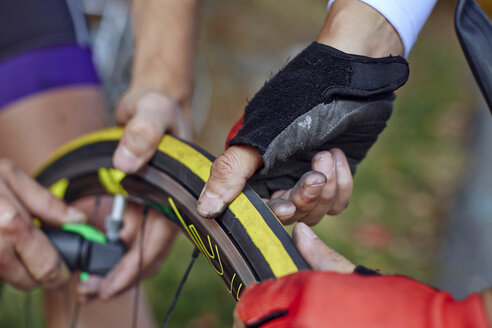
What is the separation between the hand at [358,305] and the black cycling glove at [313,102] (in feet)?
0.61

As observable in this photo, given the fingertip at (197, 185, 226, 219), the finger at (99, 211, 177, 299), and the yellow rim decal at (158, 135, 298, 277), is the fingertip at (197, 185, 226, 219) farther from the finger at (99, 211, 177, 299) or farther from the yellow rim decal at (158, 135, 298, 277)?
Answer: the finger at (99, 211, 177, 299)

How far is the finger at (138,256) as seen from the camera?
35.9 inches

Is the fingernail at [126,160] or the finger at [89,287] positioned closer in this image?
the fingernail at [126,160]

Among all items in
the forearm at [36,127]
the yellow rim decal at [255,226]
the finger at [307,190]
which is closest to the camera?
the yellow rim decal at [255,226]

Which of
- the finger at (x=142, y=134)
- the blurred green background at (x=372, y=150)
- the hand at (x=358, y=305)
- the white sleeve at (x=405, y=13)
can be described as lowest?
the blurred green background at (x=372, y=150)

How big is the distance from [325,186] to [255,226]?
0.61 ft

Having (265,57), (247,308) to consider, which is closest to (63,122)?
(247,308)

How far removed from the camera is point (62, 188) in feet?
2.95

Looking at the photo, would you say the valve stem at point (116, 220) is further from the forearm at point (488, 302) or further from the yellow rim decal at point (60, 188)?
the forearm at point (488, 302)

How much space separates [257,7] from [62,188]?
11.3ft

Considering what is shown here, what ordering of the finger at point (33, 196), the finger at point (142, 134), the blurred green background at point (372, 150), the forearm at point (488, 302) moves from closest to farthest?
1. the forearm at point (488, 302)
2. the finger at point (142, 134)
3. the finger at point (33, 196)
4. the blurred green background at point (372, 150)

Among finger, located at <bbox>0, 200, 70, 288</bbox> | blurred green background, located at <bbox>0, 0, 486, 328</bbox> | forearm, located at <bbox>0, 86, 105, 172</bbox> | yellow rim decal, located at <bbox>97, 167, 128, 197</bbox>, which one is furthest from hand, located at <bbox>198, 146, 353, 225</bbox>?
blurred green background, located at <bbox>0, 0, 486, 328</bbox>

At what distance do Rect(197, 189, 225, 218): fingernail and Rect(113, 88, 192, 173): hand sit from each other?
0.19 metres

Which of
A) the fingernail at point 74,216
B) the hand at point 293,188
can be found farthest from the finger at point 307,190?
the fingernail at point 74,216
